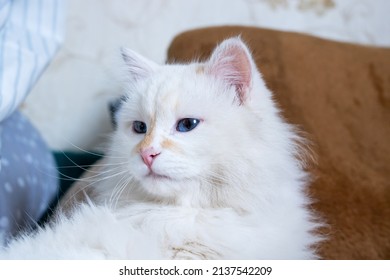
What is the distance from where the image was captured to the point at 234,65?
757mm

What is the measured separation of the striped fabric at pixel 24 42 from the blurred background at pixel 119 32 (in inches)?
16.7

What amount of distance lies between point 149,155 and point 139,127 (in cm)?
13

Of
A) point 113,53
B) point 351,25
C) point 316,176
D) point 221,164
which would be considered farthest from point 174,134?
point 351,25

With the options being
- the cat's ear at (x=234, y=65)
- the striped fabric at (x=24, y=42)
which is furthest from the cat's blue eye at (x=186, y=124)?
the striped fabric at (x=24, y=42)

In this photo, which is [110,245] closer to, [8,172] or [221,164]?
[221,164]

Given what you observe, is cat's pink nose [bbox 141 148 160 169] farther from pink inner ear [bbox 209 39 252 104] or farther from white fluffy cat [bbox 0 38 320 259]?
pink inner ear [bbox 209 39 252 104]

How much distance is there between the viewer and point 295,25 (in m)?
1.48

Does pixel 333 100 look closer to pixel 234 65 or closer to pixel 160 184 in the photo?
pixel 234 65

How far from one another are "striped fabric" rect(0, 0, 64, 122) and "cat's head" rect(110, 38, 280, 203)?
0.99ft

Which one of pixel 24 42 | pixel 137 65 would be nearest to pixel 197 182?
pixel 137 65

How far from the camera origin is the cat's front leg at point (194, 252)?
70cm

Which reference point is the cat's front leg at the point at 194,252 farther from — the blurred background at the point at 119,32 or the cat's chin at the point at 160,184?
the blurred background at the point at 119,32

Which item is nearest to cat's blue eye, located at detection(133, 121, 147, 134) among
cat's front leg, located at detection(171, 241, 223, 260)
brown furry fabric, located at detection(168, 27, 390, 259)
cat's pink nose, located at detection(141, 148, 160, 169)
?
cat's pink nose, located at detection(141, 148, 160, 169)

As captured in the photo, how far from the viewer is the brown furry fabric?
3.67 feet
